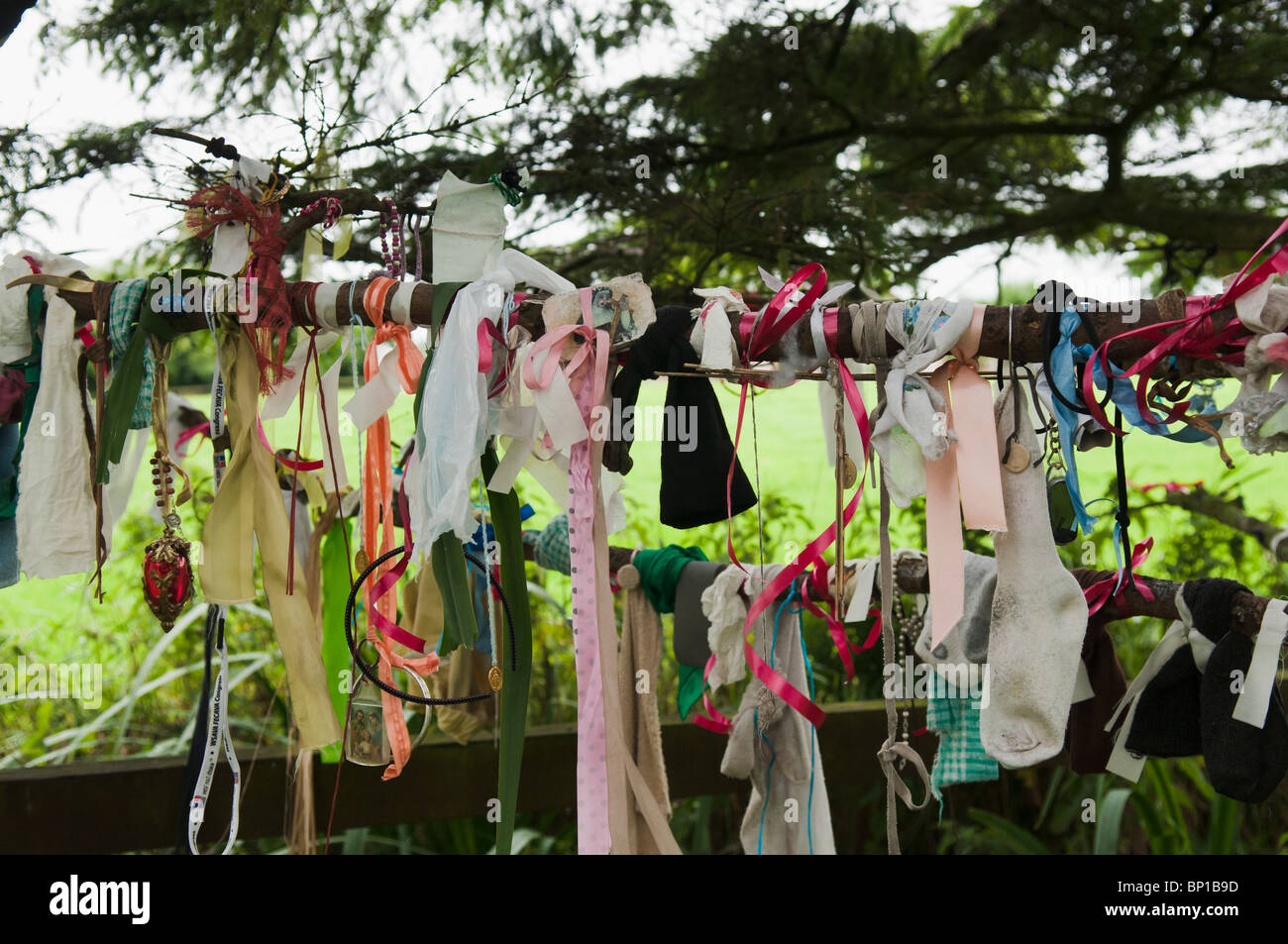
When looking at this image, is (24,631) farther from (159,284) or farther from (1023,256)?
(1023,256)

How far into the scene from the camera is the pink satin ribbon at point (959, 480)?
1.05 m

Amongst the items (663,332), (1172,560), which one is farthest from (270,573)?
(1172,560)

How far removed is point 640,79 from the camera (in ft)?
8.03

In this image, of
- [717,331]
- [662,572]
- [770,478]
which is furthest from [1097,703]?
[770,478]

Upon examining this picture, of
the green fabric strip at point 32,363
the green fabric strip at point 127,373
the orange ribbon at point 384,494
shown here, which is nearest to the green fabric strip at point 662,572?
the orange ribbon at point 384,494

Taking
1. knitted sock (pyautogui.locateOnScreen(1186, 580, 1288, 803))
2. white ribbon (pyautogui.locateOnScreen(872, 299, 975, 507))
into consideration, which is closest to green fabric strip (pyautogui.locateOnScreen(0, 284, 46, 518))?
white ribbon (pyautogui.locateOnScreen(872, 299, 975, 507))

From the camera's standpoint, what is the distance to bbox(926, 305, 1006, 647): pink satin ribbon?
1.05 meters

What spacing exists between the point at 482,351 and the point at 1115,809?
195 centimetres

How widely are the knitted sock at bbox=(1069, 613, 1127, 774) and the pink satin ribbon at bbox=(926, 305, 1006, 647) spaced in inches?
13.9

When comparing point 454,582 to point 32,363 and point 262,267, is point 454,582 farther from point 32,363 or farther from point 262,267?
point 32,363

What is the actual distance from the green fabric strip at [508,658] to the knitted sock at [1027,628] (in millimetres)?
483

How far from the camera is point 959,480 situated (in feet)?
3.52

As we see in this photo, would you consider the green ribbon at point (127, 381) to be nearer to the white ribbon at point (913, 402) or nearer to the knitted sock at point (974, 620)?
the white ribbon at point (913, 402)

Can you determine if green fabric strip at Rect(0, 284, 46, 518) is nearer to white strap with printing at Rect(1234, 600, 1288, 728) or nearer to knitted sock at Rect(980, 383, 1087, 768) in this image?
knitted sock at Rect(980, 383, 1087, 768)
